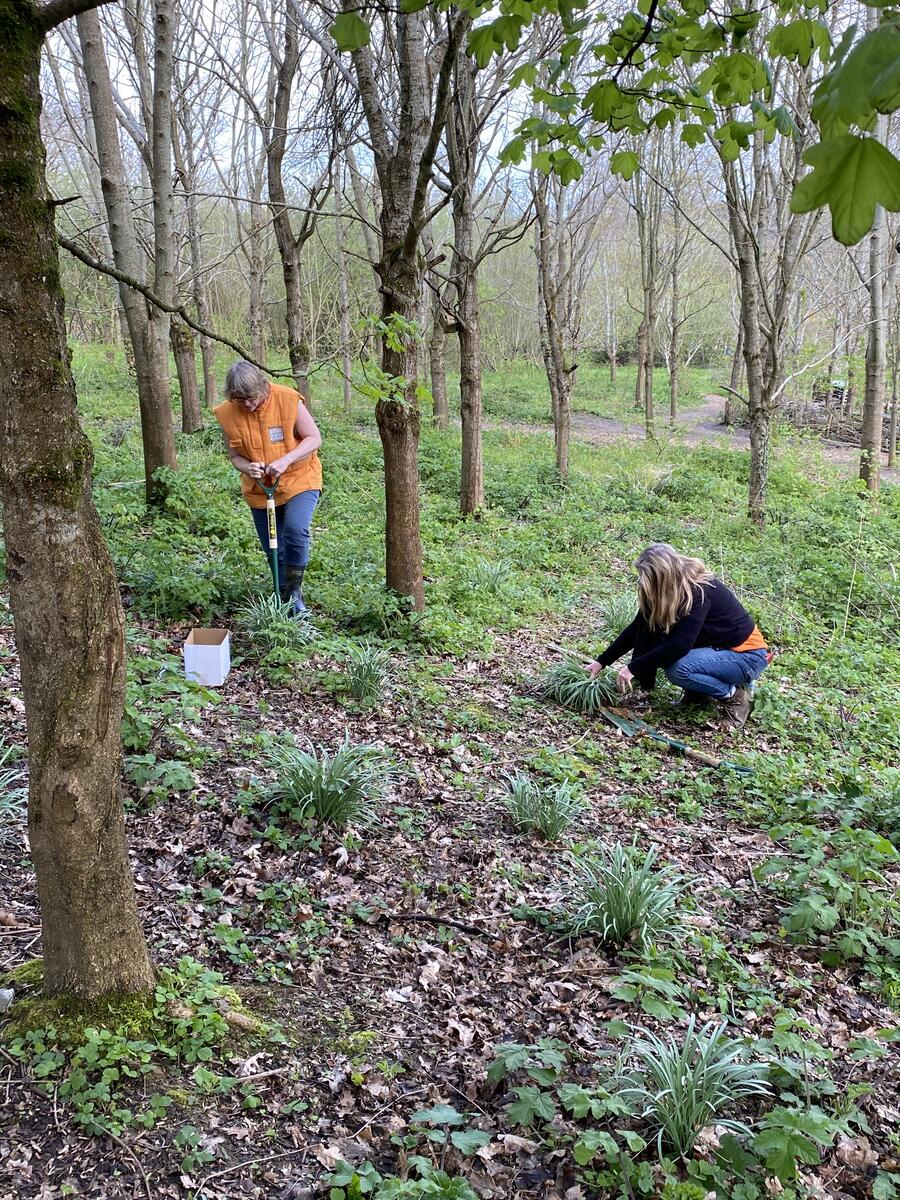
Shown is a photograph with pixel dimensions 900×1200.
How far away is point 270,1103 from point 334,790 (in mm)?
1433

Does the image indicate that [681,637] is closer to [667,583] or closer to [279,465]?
[667,583]

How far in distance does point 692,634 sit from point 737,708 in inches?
27.2

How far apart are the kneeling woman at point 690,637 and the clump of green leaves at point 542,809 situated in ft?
4.79

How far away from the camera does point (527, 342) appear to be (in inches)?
1373

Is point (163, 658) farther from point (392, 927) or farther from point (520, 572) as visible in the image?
point (520, 572)

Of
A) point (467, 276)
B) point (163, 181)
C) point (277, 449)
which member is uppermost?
point (163, 181)

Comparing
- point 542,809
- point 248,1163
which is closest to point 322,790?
point 542,809

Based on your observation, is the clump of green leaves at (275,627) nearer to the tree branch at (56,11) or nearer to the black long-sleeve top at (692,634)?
the black long-sleeve top at (692,634)

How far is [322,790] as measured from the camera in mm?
3436

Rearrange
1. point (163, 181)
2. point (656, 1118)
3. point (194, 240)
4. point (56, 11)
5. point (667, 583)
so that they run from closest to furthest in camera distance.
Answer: point (56, 11) → point (656, 1118) → point (667, 583) → point (163, 181) → point (194, 240)

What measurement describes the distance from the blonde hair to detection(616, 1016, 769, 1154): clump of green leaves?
2.91 meters

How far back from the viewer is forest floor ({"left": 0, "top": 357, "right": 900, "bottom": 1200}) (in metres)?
1.97

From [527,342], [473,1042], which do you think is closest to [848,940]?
[473,1042]

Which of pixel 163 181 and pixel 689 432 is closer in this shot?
pixel 163 181
